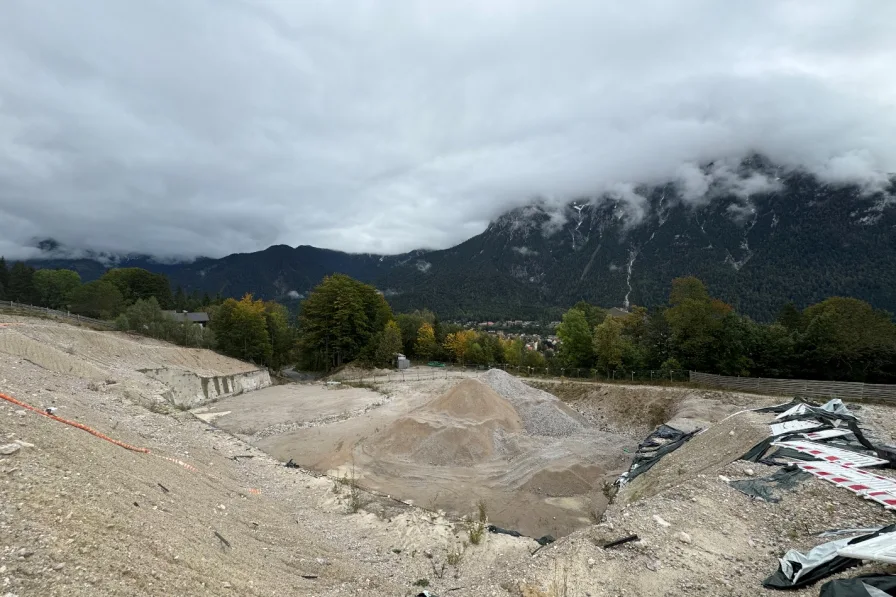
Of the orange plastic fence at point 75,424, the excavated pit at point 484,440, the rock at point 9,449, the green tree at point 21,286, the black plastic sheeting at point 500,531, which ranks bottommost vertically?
the excavated pit at point 484,440

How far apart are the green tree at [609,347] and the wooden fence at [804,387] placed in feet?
24.1

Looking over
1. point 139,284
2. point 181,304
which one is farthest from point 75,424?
point 181,304

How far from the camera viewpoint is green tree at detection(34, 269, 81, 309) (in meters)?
75.9

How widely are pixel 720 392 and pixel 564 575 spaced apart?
88.8 ft

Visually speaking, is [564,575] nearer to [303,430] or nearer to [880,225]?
[303,430]

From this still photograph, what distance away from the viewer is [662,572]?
325 inches

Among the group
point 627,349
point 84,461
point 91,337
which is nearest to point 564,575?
point 84,461

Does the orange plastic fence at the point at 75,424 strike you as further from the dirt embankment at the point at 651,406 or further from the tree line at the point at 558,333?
the tree line at the point at 558,333

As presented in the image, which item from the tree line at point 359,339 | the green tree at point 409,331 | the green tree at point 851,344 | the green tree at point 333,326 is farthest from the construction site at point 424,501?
the green tree at point 409,331

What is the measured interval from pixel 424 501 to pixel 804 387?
28.9 m

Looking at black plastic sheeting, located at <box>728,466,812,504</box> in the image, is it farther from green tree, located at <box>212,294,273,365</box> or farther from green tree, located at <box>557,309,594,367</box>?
green tree, located at <box>212,294,273,365</box>

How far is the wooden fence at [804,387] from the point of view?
25781 mm

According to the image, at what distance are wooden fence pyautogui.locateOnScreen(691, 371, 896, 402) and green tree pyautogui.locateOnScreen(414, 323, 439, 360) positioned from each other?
37.6 m

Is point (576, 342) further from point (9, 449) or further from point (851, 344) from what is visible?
point (9, 449)
